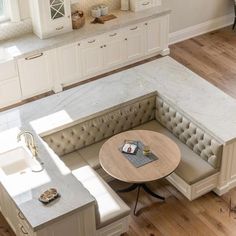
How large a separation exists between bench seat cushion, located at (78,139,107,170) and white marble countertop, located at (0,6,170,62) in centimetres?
186

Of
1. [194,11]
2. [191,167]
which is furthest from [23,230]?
[194,11]

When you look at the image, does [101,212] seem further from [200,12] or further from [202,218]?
[200,12]

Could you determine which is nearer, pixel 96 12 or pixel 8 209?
pixel 8 209

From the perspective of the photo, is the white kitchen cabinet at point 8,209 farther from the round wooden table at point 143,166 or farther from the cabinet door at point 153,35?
the cabinet door at point 153,35

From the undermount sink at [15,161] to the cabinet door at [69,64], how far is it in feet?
7.55

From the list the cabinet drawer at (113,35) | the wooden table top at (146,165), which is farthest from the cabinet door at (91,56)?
the wooden table top at (146,165)

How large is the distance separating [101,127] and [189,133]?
1069mm

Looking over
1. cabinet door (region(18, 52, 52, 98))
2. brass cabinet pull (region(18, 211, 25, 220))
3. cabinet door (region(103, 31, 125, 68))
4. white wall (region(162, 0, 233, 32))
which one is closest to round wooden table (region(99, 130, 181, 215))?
brass cabinet pull (region(18, 211, 25, 220))

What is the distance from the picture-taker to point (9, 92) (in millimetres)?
7781

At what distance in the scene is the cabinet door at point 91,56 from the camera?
816cm

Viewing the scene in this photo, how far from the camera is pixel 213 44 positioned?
952 centimetres

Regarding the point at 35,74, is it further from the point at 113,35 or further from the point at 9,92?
the point at 113,35

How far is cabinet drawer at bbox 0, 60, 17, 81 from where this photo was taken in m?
7.52

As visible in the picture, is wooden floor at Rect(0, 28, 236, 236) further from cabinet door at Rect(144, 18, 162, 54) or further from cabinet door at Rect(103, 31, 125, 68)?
cabinet door at Rect(144, 18, 162, 54)
